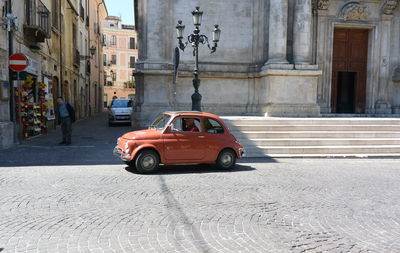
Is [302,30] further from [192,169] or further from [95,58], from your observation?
[95,58]

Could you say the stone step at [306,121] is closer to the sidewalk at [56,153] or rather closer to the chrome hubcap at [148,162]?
the sidewalk at [56,153]

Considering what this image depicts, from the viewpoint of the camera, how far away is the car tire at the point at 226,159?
27.4ft

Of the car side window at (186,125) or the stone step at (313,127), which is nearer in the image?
the car side window at (186,125)

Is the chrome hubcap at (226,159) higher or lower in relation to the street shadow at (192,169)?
higher

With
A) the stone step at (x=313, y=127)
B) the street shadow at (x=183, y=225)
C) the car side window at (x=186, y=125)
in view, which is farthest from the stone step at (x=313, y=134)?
the street shadow at (x=183, y=225)

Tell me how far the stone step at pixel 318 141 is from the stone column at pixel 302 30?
4.99m

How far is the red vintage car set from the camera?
7.74 metres

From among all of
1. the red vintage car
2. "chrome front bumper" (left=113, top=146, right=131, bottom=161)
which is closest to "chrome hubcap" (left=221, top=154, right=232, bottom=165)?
the red vintage car

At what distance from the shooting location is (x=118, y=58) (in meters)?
56.2

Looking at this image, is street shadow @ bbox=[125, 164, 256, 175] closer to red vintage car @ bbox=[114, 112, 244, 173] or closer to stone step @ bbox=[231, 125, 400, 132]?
red vintage car @ bbox=[114, 112, 244, 173]

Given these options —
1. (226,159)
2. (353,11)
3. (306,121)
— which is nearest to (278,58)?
(306,121)

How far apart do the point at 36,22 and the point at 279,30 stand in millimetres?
10584

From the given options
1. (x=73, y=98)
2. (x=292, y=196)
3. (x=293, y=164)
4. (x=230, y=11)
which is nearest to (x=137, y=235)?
(x=292, y=196)

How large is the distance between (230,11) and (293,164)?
9522mm
